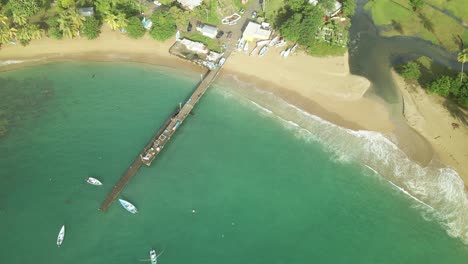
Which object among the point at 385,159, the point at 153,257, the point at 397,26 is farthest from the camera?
the point at 397,26

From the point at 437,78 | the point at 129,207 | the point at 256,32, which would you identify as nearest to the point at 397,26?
the point at 437,78

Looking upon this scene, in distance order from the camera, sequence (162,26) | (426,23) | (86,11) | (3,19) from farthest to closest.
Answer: (426,23) → (86,11) → (162,26) → (3,19)

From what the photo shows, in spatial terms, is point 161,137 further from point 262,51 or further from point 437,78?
point 437,78

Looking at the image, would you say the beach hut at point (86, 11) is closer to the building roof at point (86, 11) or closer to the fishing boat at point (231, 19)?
the building roof at point (86, 11)

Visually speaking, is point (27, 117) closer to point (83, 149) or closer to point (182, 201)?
point (83, 149)

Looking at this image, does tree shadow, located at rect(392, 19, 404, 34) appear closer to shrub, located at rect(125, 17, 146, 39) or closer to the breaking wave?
the breaking wave
